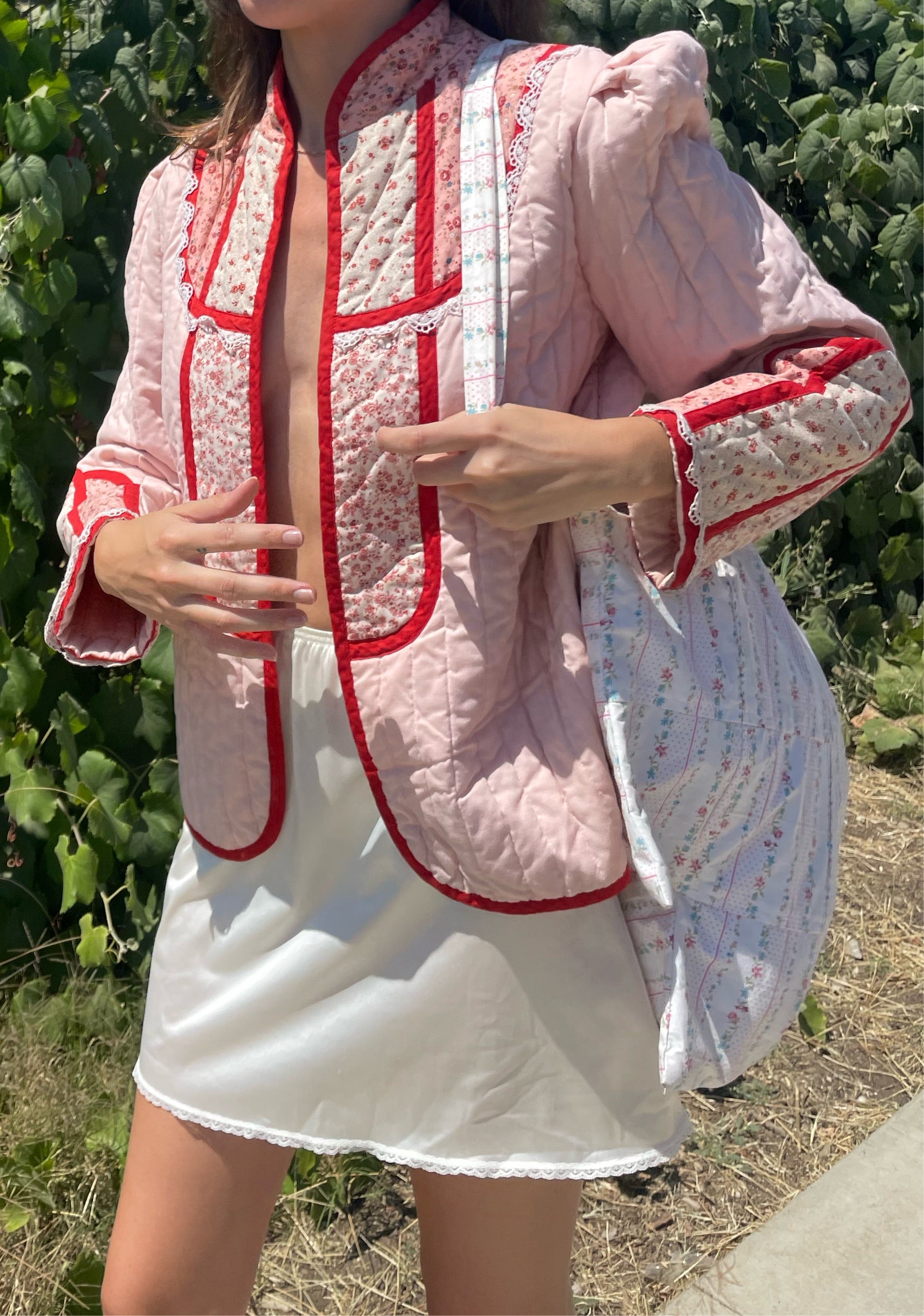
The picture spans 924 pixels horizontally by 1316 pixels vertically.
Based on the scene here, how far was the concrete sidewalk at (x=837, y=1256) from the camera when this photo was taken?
198cm

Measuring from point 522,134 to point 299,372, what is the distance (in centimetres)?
27

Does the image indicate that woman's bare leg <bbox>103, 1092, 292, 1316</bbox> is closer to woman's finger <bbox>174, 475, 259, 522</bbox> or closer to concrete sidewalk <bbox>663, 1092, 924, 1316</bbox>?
woman's finger <bbox>174, 475, 259, 522</bbox>

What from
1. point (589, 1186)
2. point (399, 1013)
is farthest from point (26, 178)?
point (589, 1186)

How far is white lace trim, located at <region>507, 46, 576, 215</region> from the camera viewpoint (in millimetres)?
1037

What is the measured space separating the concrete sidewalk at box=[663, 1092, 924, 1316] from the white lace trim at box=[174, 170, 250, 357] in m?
1.59

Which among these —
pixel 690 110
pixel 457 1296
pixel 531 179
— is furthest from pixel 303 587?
pixel 457 1296

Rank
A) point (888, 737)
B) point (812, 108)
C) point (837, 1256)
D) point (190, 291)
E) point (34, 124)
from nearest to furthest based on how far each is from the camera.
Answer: point (190, 291)
point (34, 124)
point (837, 1256)
point (812, 108)
point (888, 737)

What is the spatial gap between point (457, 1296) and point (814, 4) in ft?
11.3

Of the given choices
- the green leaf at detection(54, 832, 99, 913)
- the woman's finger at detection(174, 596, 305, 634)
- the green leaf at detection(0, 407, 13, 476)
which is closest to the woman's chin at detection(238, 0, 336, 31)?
the woman's finger at detection(174, 596, 305, 634)

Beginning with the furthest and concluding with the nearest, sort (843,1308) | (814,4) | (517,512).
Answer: (814,4) → (843,1308) → (517,512)

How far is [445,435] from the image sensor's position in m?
0.97

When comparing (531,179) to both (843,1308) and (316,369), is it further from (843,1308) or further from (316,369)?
(843,1308)

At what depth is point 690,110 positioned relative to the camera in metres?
1.03

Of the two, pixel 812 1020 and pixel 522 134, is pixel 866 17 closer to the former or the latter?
pixel 812 1020
